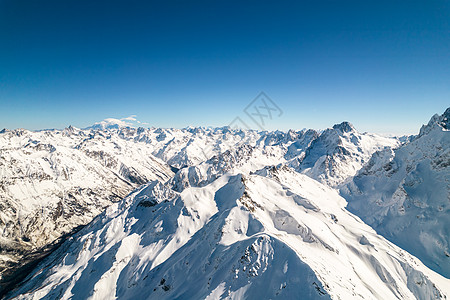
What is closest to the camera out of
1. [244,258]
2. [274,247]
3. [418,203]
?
[244,258]

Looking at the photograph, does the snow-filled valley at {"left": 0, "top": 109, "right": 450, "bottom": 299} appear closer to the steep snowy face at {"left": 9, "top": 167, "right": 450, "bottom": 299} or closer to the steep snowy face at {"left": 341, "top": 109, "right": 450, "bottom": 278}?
the steep snowy face at {"left": 9, "top": 167, "right": 450, "bottom": 299}

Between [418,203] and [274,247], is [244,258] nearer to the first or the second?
[274,247]

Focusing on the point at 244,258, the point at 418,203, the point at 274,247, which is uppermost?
the point at 244,258

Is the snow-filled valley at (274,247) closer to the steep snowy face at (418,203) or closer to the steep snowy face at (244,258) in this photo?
the steep snowy face at (244,258)

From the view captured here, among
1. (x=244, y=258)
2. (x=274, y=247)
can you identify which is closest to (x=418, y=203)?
(x=274, y=247)

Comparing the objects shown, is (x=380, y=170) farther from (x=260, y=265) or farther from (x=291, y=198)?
(x=260, y=265)

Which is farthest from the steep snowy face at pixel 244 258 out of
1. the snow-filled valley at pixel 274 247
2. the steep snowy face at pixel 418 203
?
the steep snowy face at pixel 418 203

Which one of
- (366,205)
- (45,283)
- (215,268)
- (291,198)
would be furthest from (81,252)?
(366,205)

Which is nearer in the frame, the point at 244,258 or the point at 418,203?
the point at 244,258
